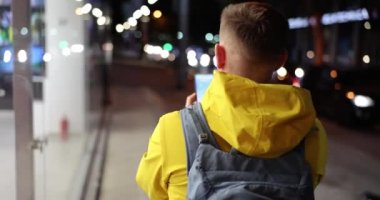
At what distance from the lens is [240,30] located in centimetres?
157

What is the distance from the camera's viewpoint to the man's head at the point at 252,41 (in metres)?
1.57

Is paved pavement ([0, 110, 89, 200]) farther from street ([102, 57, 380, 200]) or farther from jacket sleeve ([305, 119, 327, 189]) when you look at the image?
jacket sleeve ([305, 119, 327, 189])

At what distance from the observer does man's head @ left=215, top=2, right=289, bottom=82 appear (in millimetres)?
1574

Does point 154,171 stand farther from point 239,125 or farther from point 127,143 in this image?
point 127,143

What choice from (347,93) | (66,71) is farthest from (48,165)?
(347,93)

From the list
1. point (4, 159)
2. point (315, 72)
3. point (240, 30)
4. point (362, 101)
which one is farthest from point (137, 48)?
point (240, 30)

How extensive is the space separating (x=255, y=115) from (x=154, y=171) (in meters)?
0.34

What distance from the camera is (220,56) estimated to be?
164 cm

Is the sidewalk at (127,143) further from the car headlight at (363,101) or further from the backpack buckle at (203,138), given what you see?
the car headlight at (363,101)

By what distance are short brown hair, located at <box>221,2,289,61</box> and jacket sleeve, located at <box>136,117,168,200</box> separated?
337mm

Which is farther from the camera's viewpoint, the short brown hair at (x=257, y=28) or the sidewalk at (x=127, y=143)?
the sidewalk at (x=127, y=143)

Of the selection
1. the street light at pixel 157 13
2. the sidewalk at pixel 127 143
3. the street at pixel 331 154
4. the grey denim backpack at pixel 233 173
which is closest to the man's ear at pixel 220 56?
the grey denim backpack at pixel 233 173

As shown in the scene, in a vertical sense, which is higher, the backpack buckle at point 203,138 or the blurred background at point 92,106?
the backpack buckle at point 203,138

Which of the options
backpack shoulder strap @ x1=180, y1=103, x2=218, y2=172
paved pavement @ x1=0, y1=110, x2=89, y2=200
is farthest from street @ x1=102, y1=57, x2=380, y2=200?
backpack shoulder strap @ x1=180, y1=103, x2=218, y2=172
